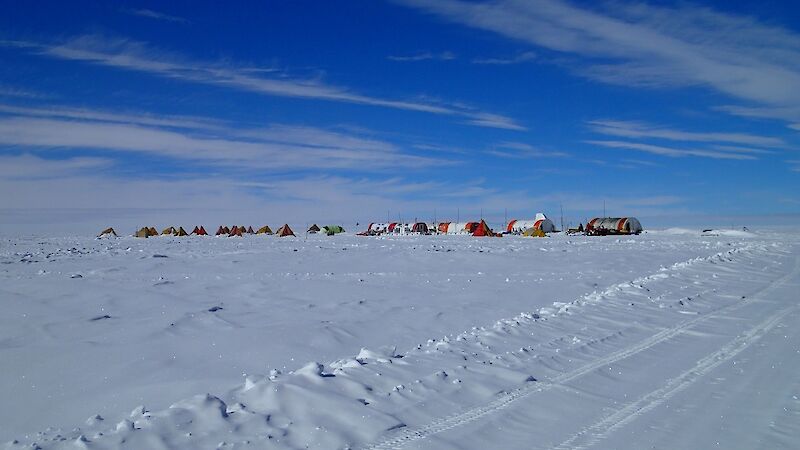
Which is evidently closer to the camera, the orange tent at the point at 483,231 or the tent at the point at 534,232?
the tent at the point at 534,232

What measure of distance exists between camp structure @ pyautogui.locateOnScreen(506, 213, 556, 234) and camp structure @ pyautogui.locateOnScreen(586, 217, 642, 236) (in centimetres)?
380

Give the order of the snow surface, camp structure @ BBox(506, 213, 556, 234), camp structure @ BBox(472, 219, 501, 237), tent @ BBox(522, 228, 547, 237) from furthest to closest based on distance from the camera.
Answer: camp structure @ BBox(506, 213, 556, 234) → camp structure @ BBox(472, 219, 501, 237) → tent @ BBox(522, 228, 547, 237) → the snow surface

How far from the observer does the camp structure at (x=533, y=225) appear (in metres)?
49.3

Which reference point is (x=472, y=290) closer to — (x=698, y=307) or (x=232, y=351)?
(x=698, y=307)

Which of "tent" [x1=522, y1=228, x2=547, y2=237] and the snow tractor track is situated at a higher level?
"tent" [x1=522, y1=228, x2=547, y2=237]

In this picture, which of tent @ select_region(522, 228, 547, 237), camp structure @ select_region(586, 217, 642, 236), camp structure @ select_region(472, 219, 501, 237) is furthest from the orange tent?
camp structure @ select_region(586, 217, 642, 236)

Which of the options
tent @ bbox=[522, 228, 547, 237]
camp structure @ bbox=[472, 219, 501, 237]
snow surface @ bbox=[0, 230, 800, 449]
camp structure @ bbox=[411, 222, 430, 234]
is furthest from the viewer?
camp structure @ bbox=[411, 222, 430, 234]

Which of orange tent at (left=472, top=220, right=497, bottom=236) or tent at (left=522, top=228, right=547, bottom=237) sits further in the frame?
orange tent at (left=472, top=220, right=497, bottom=236)

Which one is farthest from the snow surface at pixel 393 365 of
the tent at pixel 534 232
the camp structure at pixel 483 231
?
the camp structure at pixel 483 231

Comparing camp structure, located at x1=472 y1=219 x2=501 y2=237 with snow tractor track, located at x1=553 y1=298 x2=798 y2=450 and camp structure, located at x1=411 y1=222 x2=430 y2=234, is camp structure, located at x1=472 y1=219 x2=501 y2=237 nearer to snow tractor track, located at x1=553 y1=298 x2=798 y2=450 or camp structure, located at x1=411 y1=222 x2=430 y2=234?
camp structure, located at x1=411 y1=222 x2=430 y2=234

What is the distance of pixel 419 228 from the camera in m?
55.4

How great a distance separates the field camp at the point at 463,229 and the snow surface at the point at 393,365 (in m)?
34.1

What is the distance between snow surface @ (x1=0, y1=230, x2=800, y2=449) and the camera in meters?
4.32

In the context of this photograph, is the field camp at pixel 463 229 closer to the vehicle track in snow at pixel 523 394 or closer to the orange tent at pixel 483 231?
the orange tent at pixel 483 231
